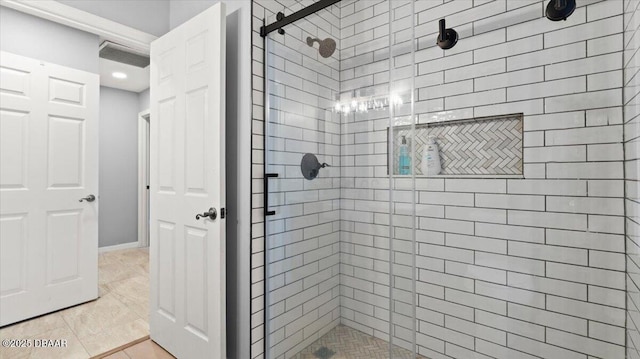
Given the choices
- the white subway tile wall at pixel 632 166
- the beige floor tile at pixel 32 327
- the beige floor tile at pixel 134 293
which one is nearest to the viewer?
the white subway tile wall at pixel 632 166

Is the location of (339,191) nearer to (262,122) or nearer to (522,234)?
(262,122)

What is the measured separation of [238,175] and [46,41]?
2.27 m

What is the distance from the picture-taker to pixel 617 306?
1263 mm

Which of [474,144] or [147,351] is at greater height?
[474,144]

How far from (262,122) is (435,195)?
107 centimetres

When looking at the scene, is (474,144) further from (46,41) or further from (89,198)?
(46,41)

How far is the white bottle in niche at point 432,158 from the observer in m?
1.71

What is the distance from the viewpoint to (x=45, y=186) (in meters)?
2.50

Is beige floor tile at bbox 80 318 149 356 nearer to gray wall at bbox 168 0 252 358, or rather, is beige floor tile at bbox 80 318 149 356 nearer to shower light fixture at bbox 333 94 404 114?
gray wall at bbox 168 0 252 358

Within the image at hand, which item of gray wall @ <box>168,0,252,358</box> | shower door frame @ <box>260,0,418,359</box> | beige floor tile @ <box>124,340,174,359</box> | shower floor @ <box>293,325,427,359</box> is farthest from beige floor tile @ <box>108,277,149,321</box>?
shower floor @ <box>293,325,427,359</box>

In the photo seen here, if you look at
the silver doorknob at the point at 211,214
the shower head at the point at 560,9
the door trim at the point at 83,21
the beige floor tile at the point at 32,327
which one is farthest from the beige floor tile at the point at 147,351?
the shower head at the point at 560,9

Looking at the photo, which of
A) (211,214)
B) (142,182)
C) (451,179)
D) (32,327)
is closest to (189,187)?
(211,214)

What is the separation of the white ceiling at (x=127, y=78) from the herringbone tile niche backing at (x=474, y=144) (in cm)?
389
